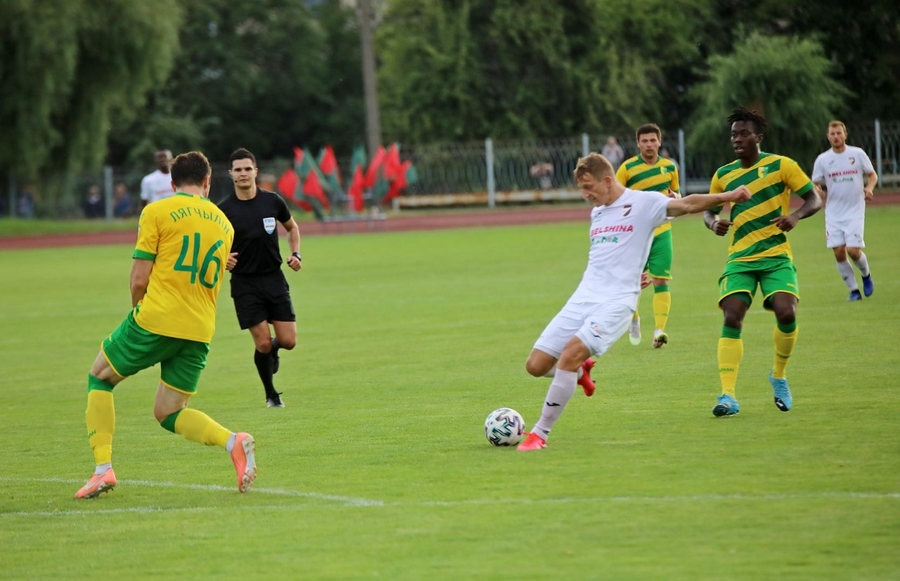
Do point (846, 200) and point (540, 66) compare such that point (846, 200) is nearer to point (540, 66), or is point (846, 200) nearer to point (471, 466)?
point (471, 466)

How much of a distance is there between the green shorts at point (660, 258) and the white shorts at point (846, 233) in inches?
147

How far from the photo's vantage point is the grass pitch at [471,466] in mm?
5996

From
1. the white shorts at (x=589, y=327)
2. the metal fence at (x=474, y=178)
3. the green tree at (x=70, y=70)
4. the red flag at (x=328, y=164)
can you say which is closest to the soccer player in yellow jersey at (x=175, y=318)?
the white shorts at (x=589, y=327)

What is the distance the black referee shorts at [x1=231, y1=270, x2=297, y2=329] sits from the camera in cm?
1114

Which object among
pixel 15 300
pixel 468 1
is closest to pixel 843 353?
pixel 15 300

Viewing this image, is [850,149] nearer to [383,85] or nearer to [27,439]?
[27,439]

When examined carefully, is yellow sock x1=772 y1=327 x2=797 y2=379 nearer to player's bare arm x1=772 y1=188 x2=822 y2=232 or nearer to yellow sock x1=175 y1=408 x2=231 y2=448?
player's bare arm x1=772 y1=188 x2=822 y2=232

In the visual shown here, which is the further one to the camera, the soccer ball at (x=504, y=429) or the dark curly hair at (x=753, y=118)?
the dark curly hair at (x=753, y=118)

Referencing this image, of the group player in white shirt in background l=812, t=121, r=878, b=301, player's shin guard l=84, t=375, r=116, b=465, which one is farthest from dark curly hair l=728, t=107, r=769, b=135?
player in white shirt in background l=812, t=121, r=878, b=301

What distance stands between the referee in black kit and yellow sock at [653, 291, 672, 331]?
4.46m

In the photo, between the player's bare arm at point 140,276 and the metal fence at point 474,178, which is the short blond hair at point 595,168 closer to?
the player's bare arm at point 140,276

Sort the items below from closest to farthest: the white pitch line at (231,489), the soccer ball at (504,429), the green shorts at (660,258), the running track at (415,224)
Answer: the white pitch line at (231,489), the soccer ball at (504,429), the green shorts at (660,258), the running track at (415,224)

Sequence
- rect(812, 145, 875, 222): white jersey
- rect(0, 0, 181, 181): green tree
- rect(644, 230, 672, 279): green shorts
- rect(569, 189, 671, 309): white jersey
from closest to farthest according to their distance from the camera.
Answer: rect(569, 189, 671, 309): white jersey
rect(644, 230, 672, 279): green shorts
rect(812, 145, 875, 222): white jersey
rect(0, 0, 181, 181): green tree

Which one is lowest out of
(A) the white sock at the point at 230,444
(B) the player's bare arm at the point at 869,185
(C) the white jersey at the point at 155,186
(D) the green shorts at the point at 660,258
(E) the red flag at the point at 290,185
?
(A) the white sock at the point at 230,444
